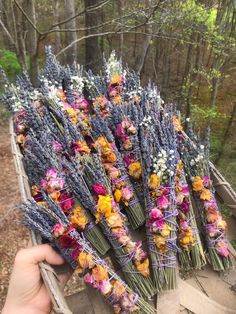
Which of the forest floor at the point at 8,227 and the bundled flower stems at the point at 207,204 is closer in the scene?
the bundled flower stems at the point at 207,204

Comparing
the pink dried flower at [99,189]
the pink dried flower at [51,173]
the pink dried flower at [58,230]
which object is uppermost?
the pink dried flower at [51,173]

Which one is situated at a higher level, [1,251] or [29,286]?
[29,286]

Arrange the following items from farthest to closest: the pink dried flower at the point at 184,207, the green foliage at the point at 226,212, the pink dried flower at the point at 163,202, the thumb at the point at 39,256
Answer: the green foliage at the point at 226,212 → the pink dried flower at the point at 184,207 → the pink dried flower at the point at 163,202 → the thumb at the point at 39,256

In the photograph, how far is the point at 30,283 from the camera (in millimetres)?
1854

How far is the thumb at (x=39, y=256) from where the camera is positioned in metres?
1.79

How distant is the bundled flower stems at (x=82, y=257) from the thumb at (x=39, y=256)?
0.14 ft

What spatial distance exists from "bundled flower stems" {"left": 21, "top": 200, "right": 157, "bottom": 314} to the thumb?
0.14 ft

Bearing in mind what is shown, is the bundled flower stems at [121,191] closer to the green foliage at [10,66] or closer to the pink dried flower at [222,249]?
the pink dried flower at [222,249]

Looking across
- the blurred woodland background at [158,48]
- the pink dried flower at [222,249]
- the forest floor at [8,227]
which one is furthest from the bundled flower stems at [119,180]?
the forest floor at [8,227]

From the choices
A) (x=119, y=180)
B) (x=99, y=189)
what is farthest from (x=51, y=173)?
(x=119, y=180)

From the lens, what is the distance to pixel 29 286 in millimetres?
1864

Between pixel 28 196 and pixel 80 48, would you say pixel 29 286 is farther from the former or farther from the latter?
pixel 80 48

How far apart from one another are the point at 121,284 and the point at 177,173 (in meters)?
0.74

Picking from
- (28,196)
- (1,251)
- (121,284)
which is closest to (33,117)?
(28,196)
